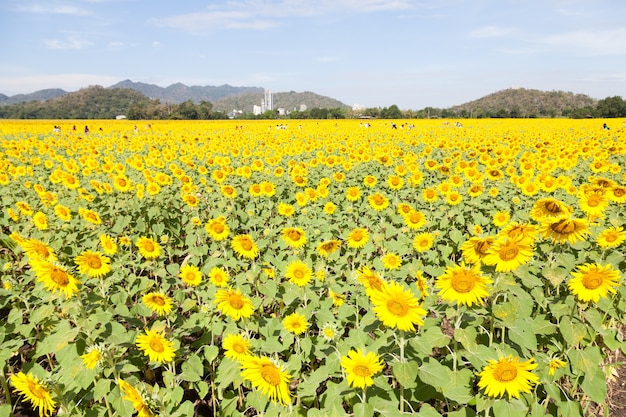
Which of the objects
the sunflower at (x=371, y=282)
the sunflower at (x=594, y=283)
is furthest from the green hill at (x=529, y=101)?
the sunflower at (x=371, y=282)

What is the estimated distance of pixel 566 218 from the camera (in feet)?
7.55

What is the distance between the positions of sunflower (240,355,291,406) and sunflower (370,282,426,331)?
63cm

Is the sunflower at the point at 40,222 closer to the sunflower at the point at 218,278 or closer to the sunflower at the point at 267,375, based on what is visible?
the sunflower at the point at 218,278

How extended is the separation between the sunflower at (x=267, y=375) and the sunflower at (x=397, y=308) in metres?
0.63

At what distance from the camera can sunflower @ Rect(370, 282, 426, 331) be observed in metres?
1.89

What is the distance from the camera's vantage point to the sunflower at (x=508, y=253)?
2.08 meters

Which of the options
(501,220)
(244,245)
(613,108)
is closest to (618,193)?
(501,220)

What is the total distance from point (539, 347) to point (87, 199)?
686cm

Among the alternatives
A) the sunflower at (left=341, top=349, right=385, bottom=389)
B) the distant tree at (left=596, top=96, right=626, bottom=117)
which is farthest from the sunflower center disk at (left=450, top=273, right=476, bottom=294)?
the distant tree at (left=596, top=96, right=626, bottom=117)

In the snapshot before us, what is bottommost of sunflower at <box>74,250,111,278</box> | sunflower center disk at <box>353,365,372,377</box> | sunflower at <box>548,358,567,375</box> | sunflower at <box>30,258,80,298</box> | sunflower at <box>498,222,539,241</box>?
sunflower at <box>548,358,567,375</box>

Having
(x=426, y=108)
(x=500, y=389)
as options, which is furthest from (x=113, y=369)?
(x=426, y=108)

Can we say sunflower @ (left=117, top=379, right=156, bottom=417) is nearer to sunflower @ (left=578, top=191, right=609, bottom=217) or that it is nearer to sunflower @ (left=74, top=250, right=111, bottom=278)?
sunflower @ (left=74, top=250, right=111, bottom=278)

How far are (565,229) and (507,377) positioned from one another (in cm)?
108

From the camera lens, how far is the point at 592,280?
224 cm
